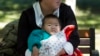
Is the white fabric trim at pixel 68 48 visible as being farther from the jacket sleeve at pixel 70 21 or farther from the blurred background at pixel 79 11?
the blurred background at pixel 79 11

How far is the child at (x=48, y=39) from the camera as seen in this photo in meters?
3.05

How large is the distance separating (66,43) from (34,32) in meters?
0.29

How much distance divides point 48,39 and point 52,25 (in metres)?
0.12

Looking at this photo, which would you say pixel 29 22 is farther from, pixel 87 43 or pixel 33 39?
pixel 87 43

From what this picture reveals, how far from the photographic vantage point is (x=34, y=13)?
3.23 metres

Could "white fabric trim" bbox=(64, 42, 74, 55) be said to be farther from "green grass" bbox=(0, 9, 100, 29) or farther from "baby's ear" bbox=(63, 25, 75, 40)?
"green grass" bbox=(0, 9, 100, 29)

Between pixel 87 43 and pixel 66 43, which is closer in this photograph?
pixel 66 43

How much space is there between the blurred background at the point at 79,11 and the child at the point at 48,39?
324 centimetres

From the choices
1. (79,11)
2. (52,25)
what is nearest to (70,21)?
(52,25)

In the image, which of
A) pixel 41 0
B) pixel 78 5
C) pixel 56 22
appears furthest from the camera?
pixel 78 5

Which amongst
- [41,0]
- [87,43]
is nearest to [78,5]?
[87,43]

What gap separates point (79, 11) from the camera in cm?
673

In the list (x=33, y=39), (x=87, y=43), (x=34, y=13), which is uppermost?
(x=34, y=13)

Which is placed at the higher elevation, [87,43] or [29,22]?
[29,22]
